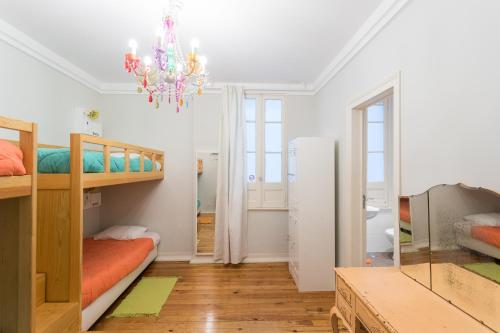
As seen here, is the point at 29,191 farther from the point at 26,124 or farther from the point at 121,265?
the point at 121,265

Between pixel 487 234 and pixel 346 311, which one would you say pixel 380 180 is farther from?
pixel 487 234

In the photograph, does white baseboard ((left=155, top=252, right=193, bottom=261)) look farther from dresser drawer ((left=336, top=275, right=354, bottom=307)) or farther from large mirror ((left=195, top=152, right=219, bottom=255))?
dresser drawer ((left=336, top=275, right=354, bottom=307))

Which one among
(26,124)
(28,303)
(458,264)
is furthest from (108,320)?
(458,264)

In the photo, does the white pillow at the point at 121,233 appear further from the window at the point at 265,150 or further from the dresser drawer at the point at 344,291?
the dresser drawer at the point at 344,291

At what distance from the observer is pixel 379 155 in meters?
3.70

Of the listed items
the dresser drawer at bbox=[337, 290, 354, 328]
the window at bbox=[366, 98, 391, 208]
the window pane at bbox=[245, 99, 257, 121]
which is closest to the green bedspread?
the dresser drawer at bbox=[337, 290, 354, 328]

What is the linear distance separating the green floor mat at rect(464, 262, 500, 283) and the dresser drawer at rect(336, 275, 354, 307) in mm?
558

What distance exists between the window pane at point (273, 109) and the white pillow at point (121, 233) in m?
2.38

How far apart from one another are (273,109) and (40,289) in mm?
3140

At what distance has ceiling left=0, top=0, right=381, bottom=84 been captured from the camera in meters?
1.85

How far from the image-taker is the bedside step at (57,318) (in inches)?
55.1

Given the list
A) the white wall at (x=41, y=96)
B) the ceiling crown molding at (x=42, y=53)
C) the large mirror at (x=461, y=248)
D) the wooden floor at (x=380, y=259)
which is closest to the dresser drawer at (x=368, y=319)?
the large mirror at (x=461, y=248)

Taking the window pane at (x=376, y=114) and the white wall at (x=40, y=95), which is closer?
the white wall at (x=40, y=95)

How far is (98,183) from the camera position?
1.92 metres
